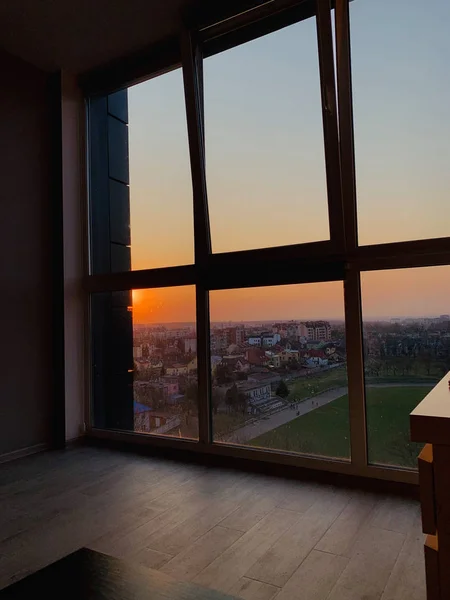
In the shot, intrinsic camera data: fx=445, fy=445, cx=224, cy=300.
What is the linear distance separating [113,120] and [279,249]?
2.46 metres

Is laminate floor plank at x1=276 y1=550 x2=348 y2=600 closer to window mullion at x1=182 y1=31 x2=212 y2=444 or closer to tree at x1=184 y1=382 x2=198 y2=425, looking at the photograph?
window mullion at x1=182 y1=31 x2=212 y2=444

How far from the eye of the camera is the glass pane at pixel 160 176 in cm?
405

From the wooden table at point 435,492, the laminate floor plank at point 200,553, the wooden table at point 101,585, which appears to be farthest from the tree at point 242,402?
the wooden table at point 435,492

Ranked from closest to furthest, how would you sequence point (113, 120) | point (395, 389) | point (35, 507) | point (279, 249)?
point (35, 507) → point (395, 389) → point (279, 249) → point (113, 120)

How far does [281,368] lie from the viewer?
3.55m

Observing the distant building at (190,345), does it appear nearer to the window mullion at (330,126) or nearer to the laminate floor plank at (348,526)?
the window mullion at (330,126)

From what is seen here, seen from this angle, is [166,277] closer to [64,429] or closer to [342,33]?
[64,429]

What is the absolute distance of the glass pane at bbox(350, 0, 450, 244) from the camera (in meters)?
2.96

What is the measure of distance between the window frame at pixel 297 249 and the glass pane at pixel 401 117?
9 centimetres

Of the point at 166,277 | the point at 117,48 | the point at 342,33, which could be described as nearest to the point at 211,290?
the point at 166,277

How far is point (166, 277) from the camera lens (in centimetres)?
409

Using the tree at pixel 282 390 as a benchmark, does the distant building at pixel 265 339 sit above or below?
above

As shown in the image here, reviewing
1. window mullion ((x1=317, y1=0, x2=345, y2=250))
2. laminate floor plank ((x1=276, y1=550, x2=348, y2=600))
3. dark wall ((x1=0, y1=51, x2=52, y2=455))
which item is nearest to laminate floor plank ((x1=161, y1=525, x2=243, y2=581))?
laminate floor plank ((x1=276, y1=550, x2=348, y2=600))

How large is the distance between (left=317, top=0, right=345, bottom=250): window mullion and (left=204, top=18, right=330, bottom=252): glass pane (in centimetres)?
12
